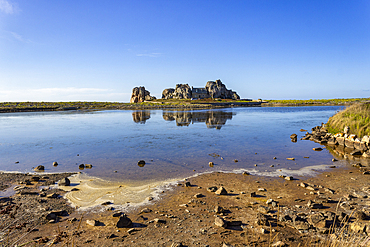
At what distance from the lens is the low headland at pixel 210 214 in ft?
18.1

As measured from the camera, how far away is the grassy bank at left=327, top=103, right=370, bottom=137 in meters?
17.3

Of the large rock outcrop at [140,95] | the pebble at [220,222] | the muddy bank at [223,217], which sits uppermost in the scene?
the large rock outcrop at [140,95]

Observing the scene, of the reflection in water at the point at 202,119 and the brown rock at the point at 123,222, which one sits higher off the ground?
the reflection in water at the point at 202,119

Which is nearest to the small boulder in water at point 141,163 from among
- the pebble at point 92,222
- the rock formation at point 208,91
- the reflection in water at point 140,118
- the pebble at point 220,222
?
the pebble at point 92,222

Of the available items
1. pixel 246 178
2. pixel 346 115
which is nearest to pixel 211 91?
pixel 346 115

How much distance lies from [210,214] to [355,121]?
745 inches

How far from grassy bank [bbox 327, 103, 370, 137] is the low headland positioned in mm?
8434

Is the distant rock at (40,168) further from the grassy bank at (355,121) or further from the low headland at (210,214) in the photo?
the grassy bank at (355,121)

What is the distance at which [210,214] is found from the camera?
691 cm

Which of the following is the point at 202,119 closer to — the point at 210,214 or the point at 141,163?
the point at 141,163

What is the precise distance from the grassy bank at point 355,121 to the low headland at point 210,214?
8.43 meters

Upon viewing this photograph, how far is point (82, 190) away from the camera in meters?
9.07

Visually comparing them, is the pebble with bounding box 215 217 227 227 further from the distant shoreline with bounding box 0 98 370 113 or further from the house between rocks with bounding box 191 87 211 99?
the house between rocks with bounding box 191 87 211 99

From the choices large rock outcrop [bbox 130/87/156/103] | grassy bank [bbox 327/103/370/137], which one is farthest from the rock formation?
grassy bank [bbox 327/103/370/137]
